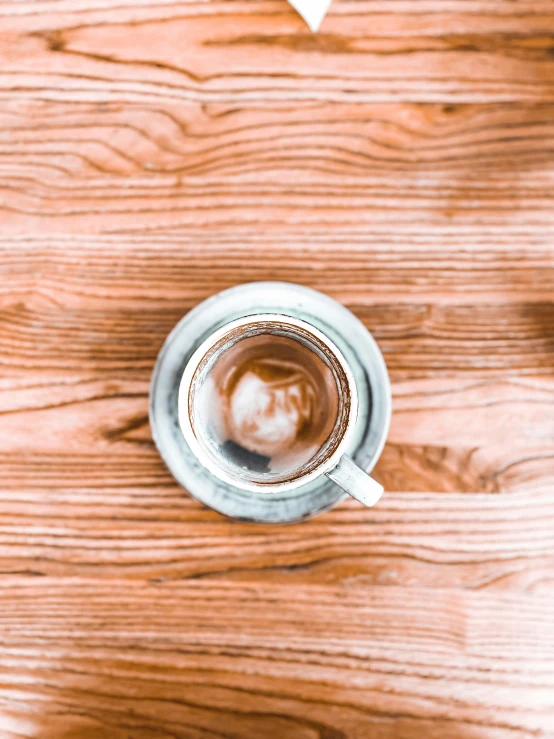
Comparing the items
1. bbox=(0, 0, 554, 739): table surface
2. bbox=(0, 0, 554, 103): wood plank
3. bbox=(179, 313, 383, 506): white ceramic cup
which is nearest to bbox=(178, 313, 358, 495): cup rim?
bbox=(179, 313, 383, 506): white ceramic cup

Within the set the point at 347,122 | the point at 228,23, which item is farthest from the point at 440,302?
the point at 228,23

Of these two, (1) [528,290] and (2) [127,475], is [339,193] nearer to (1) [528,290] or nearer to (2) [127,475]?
(1) [528,290]

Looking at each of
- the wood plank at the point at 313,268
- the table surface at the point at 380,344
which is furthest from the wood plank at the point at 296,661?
the wood plank at the point at 313,268

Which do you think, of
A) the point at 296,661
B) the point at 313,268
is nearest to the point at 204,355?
the point at 313,268

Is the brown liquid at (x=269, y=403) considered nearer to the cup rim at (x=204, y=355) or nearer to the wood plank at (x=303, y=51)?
the cup rim at (x=204, y=355)

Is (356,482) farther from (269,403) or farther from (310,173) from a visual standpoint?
(310,173)

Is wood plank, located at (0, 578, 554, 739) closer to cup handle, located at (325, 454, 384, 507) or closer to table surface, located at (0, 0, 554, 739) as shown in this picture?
table surface, located at (0, 0, 554, 739)
